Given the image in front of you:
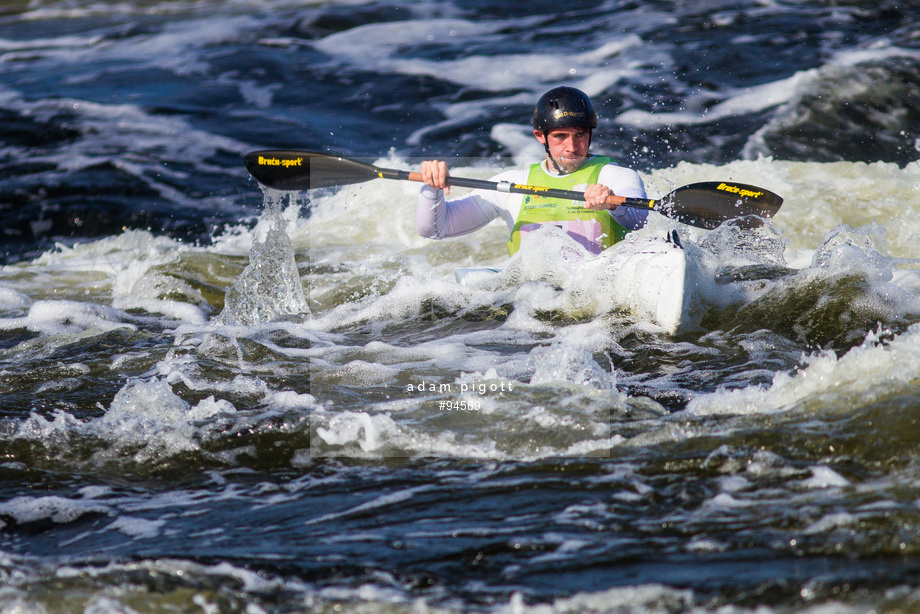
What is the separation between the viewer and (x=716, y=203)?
502 centimetres

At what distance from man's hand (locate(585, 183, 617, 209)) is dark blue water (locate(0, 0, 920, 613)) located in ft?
2.00

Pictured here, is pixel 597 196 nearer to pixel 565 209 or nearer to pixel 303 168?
pixel 565 209

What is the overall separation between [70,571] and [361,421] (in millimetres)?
1265

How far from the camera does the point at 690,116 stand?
10125 millimetres


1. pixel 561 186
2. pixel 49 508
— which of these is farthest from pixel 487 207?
pixel 49 508

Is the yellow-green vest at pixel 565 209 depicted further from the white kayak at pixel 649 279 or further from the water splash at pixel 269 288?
the water splash at pixel 269 288

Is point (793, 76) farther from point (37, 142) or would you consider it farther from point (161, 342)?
point (37, 142)

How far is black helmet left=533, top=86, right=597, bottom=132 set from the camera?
5.25 m

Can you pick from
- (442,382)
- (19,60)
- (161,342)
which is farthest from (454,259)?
(19,60)

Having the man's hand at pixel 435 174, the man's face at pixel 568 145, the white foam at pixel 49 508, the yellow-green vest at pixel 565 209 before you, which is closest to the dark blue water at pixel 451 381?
the white foam at pixel 49 508

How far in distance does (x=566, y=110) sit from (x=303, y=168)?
188 centimetres

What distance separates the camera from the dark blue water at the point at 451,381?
2.21 metres

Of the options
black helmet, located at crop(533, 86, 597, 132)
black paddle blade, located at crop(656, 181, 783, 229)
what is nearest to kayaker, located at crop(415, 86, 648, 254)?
black helmet, located at crop(533, 86, 597, 132)

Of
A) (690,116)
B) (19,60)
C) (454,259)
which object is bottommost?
(454,259)
